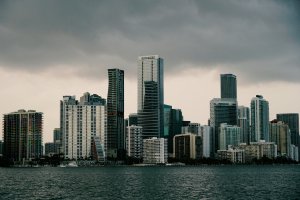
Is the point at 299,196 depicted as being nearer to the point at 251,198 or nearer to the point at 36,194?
the point at 251,198

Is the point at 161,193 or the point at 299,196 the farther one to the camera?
the point at 161,193

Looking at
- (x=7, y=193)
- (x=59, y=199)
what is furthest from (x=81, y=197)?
(x=7, y=193)

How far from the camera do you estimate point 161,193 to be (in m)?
143

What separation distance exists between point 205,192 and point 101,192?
85.5ft

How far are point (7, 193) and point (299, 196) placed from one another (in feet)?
232

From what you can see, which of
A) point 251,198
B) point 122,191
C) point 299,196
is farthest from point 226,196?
point 122,191

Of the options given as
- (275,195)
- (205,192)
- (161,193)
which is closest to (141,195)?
(161,193)

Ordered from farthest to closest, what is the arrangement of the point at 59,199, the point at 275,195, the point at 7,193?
1. the point at 7,193
2. the point at 275,195
3. the point at 59,199

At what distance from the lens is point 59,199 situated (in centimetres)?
12638

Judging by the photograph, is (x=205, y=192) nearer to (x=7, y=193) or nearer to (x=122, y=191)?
(x=122, y=191)

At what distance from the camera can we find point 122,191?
496 feet

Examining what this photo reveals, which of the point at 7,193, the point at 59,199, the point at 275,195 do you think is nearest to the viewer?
the point at 59,199

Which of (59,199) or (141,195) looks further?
(141,195)

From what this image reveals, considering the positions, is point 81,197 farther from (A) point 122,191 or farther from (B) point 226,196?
(B) point 226,196
